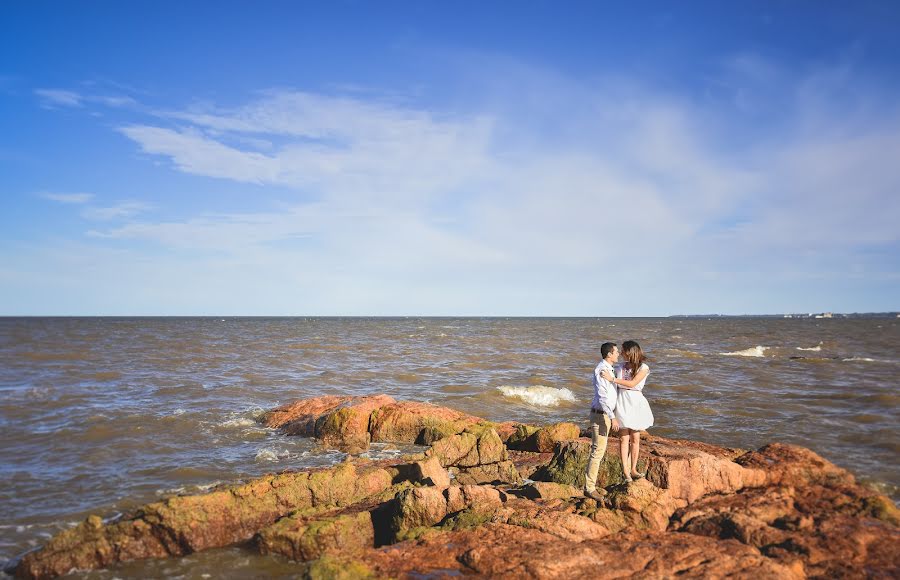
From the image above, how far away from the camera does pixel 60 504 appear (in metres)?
8.05

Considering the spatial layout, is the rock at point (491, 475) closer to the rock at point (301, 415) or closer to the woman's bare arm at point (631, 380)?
the woman's bare arm at point (631, 380)

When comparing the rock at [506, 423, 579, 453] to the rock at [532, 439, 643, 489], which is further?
the rock at [506, 423, 579, 453]

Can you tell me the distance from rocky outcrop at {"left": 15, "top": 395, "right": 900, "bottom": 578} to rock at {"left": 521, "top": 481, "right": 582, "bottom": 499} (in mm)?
18

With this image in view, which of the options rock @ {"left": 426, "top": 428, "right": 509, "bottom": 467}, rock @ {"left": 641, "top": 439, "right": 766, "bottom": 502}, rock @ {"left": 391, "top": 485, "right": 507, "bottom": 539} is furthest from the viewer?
rock @ {"left": 426, "top": 428, "right": 509, "bottom": 467}

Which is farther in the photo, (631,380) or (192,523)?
(631,380)

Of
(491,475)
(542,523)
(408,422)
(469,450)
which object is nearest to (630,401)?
(542,523)

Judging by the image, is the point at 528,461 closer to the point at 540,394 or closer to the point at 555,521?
the point at 555,521

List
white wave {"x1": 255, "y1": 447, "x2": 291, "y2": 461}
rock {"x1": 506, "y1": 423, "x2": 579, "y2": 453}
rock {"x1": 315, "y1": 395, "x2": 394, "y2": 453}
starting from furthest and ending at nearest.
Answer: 1. rock {"x1": 315, "y1": 395, "x2": 394, "y2": 453}
2. white wave {"x1": 255, "y1": 447, "x2": 291, "y2": 461}
3. rock {"x1": 506, "y1": 423, "x2": 579, "y2": 453}

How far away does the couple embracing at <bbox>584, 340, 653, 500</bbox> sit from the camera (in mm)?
7328

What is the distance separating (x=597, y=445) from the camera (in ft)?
24.3

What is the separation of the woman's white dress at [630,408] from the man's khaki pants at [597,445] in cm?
24

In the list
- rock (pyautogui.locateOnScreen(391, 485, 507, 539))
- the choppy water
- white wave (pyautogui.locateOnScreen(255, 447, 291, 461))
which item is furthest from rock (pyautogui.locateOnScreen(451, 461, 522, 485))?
white wave (pyautogui.locateOnScreen(255, 447, 291, 461))

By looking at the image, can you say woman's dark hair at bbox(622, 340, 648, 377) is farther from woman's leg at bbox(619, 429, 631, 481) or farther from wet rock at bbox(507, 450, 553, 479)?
wet rock at bbox(507, 450, 553, 479)

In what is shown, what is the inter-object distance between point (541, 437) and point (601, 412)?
3.07m
